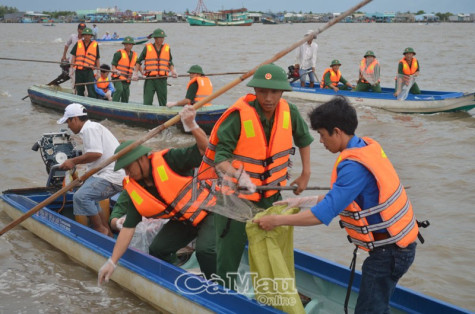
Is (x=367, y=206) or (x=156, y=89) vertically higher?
A: (x=367, y=206)

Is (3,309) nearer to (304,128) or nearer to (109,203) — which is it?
(109,203)

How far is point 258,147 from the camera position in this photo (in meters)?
4.48

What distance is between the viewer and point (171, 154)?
489 centimetres

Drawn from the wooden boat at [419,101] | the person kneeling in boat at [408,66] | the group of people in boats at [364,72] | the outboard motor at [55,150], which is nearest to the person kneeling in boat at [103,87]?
the group of people in boats at [364,72]

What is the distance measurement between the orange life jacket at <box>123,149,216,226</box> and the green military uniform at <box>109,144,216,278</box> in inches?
2.8

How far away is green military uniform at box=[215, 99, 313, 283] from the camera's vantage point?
4.46 metres

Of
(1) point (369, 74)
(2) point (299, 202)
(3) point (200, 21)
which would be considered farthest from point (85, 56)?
(3) point (200, 21)

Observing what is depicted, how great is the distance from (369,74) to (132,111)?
19.9 feet

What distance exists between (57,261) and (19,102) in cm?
1240

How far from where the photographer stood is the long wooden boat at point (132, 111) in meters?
12.0

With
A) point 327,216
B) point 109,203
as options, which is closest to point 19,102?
point 109,203

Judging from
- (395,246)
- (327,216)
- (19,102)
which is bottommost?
(19,102)

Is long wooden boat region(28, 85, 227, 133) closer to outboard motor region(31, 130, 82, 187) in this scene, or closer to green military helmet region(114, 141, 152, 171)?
outboard motor region(31, 130, 82, 187)

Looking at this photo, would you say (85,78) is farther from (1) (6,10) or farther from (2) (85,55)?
(1) (6,10)
